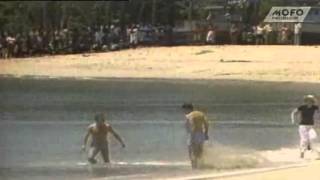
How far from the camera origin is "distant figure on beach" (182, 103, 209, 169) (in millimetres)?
12680

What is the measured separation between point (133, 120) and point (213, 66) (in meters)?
14.2

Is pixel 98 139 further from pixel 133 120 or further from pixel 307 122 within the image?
pixel 133 120

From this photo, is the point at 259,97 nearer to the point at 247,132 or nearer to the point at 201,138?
the point at 247,132

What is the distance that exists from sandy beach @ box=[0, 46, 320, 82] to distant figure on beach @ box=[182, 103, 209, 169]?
17.7 metres

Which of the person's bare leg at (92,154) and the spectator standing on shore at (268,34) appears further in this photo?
the spectator standing on shore at (268,34)

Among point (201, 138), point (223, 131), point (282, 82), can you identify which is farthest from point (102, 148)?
point (282, 82)

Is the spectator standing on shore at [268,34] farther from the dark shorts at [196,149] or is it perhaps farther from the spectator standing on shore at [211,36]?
the dark shorts at [196,149]

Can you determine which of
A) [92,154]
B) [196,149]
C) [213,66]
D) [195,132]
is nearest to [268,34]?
[213,66]

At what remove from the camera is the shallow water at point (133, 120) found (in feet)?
41.2

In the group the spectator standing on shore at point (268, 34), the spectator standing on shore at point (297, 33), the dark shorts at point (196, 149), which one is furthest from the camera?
the spectator standing on shore at point (268, 34)

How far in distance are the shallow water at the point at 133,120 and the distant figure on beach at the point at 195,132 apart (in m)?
0.25

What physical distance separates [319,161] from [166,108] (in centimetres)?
1288

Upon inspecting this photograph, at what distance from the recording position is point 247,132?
19688 mm

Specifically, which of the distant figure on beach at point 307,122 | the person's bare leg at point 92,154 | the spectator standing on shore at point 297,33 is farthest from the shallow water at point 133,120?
the spectator standing on shore at point 297,33
